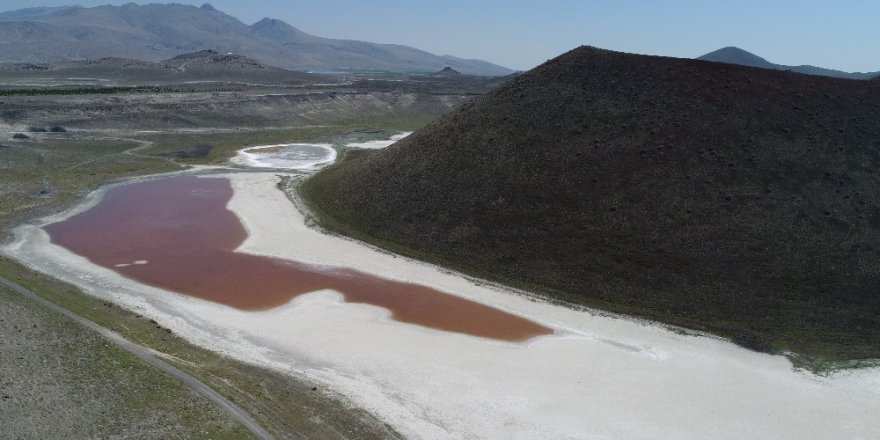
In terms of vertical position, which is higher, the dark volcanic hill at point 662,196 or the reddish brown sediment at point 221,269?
the dark volcanic hill at point 662,196

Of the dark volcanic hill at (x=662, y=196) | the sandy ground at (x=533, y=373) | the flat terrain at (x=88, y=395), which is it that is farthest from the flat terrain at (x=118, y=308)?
the dark volcanic hill at (x=662, y=196)

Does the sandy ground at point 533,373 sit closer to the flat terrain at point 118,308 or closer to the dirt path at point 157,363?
the flat terrain at point 118,308

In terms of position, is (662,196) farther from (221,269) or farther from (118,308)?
(118,308)

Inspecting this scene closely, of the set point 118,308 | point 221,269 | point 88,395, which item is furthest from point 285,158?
point 88,395

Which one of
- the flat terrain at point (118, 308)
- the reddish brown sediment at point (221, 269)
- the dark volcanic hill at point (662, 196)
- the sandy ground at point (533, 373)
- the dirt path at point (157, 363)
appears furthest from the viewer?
the dark volcanic hill at point (662, 196)

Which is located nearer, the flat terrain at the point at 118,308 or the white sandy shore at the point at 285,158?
the flat terrain at the point at 118,308

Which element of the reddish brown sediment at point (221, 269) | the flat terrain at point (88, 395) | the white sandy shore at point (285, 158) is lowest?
the reddish brown sediment at point (221, 269)

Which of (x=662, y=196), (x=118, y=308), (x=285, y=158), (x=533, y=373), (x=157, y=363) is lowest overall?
(x=118, y=308)
